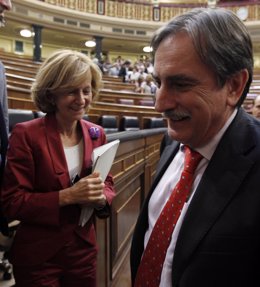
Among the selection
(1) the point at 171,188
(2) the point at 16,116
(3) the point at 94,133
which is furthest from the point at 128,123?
(1) the point at 171,188

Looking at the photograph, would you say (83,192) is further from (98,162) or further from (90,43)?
(90,43)

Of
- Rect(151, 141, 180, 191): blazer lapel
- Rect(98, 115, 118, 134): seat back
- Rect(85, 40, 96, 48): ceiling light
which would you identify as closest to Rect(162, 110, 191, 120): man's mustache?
Rect(151, 141, 180, 191): blazer lapel

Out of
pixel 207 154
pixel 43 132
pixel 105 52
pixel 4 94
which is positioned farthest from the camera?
pixel 105 52

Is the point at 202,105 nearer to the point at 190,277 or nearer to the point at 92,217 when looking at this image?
the point at 190,277

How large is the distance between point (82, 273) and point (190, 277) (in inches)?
19.5

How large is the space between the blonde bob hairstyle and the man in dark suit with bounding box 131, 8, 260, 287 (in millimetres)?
357

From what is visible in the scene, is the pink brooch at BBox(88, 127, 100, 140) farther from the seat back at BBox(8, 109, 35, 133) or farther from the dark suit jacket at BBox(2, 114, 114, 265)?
the seat back at BBox(8, 109, 35, 133)

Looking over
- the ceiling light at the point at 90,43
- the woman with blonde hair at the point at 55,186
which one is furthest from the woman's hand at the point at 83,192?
the ceiling light at the point at 90,43

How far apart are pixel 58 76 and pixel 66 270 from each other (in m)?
0.59

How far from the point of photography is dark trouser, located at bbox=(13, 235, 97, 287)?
979 millimetres

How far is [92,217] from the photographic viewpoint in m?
1.10

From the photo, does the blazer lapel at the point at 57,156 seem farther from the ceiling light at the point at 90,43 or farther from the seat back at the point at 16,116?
the ceiling light at the point at 90,43

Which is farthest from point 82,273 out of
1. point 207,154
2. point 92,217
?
point 207,154

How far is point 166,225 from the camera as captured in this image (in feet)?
2.55
